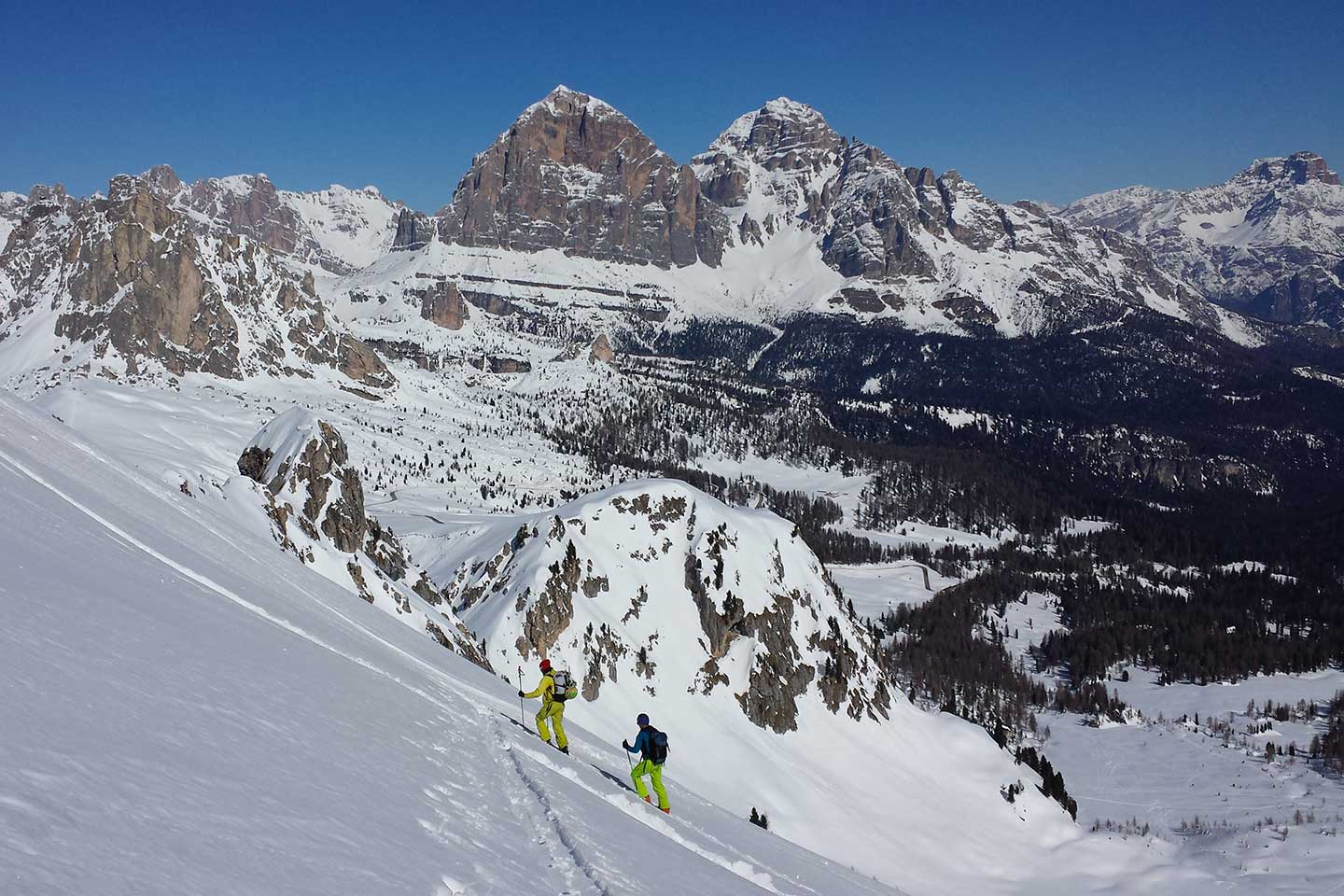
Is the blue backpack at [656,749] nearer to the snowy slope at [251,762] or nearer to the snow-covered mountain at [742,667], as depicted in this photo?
the snowy slope at [251,762]

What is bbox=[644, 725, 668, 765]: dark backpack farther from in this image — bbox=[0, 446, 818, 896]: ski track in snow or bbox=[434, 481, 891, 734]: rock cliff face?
bbox=[434, 481, 891, 734]: rock cliff face

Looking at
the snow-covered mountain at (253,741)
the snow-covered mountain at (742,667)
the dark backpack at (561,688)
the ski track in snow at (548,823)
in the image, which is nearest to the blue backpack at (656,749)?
the snow-covered mountain at (253,741)

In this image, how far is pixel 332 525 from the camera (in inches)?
2035

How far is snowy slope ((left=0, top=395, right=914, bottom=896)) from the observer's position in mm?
8031

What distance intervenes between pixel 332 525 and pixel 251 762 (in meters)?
43.6

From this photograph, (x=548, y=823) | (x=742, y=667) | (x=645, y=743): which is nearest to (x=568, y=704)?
(x=742, y=667)

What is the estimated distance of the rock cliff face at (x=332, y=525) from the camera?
4666 centimetres

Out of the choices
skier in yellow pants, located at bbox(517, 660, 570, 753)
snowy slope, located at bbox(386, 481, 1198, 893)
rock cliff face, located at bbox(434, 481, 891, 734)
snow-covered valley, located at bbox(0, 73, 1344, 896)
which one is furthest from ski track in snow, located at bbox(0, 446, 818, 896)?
rock cliff face, located at bbox(434, 481, 891, 734)

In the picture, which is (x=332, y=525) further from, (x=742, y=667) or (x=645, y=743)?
(x=742, y=667)

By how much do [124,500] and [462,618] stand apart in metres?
50.0

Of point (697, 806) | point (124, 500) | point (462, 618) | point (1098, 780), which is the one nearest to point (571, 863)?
point (697, 806)

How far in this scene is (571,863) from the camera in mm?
13031

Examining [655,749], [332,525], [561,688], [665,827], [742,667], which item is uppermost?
[742,667]

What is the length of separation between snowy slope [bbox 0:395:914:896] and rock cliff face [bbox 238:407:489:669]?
20180mm
